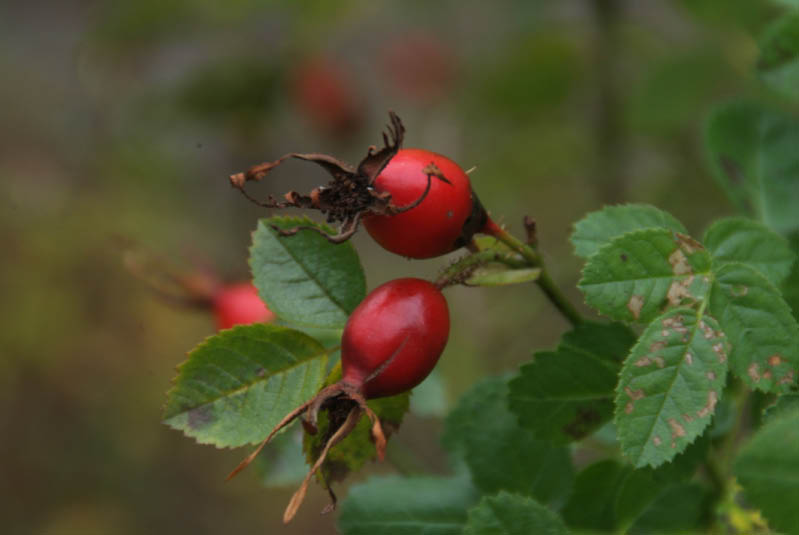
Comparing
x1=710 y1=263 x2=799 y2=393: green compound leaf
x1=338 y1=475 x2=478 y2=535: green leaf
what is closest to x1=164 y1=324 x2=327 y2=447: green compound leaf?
x1=338 y1=475 x2=478 y2=535: green leaf

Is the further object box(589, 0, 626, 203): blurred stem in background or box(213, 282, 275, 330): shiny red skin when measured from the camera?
box(589, 0, 626, 203): blurred stem in background

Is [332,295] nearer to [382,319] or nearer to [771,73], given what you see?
[382,319]

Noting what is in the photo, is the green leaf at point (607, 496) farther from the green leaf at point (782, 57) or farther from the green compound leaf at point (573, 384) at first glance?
the green leaf at point (782, 57)

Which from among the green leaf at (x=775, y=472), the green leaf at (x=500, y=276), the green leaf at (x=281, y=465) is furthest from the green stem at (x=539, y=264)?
the green leaf at (x=281, y=465)

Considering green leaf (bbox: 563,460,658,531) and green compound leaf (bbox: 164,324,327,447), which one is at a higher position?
green compound leaf (bbox: 164,324,327,447)

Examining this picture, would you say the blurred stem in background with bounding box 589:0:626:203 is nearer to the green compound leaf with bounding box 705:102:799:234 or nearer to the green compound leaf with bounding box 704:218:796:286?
the green compound leaf with bounding box 705:102:799:234

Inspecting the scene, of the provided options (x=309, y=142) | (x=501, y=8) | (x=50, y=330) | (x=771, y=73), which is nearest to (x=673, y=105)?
(x=501, y=8)
